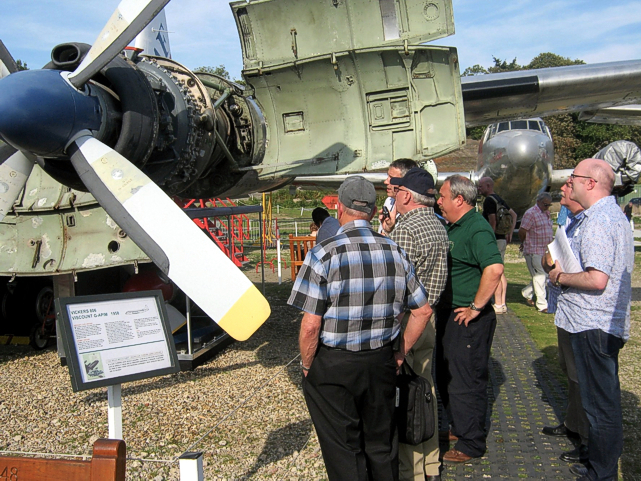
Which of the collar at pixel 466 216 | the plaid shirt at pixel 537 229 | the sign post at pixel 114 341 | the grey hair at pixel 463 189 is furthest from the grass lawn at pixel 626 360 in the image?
the sign post at pixel 114 341

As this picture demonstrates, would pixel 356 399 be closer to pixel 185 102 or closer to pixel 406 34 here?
pixel 185 102

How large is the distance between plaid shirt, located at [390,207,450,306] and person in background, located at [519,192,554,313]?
5.35 m

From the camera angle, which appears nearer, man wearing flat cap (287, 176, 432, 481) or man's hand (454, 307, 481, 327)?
man wearing flat cap (287, 176, 432, 481)

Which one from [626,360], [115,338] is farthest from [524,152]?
[115,338]

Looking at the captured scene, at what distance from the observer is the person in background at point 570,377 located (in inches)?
133

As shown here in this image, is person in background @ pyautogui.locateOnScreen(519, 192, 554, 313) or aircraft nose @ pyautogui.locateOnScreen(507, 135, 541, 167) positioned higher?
aircraft nose @ pyautogui.locateOnScreen(507, 135, 541, 167)

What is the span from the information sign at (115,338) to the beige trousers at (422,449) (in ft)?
4.76

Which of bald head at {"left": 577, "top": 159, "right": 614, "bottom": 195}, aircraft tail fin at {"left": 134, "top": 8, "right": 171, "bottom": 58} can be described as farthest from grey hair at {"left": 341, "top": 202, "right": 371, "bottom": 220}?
aircraft tail fin at {"left": 134, "top": 8, "right": 171, "bottom": 58}

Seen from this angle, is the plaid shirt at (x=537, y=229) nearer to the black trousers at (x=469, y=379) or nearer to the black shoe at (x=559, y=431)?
the black shoe at (x=559, y=431)

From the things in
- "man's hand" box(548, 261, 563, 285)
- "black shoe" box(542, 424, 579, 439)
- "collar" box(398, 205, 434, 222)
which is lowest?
"black shoe" box(542, 424, 579, 439)

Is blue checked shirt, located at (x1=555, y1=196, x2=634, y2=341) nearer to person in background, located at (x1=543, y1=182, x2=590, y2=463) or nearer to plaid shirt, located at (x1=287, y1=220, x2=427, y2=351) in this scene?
person in background, located at (x1=543, y1=182, x2=590, y2=463)

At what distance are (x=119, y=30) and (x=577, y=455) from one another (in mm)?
4045

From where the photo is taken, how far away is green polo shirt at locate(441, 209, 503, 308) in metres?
3.58

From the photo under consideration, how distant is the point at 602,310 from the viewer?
302cm
